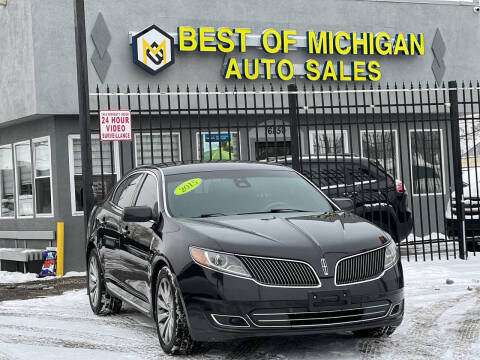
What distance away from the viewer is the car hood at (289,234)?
20.8 ft

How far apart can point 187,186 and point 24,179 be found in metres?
11.3

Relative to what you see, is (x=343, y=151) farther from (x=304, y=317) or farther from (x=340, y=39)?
(x=304, y=317)

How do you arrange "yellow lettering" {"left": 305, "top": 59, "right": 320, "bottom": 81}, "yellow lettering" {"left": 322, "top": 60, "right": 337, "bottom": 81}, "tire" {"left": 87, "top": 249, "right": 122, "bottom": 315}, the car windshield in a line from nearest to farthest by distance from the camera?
the car windshield → "tire" {"left": 87, "top": 249, "right": 122, "bottom": 315} → "yellow lettering" {"left": 305, "top": 59, "right": 320, "bottom": 81} → "yellow lettering" {"left": 322, "top": 60, "right": 337, "bottom": 81}

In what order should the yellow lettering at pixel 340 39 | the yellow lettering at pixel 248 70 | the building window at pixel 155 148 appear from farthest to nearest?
1. the yellow lettering at pixel 340 39
2. the yellow lettering at pixel 248 70
3. the building window at pixel 155 148

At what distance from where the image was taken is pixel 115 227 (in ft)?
27.7

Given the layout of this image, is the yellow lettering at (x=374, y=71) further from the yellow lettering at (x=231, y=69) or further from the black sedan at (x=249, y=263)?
the black sedan at (x=249, y=263)

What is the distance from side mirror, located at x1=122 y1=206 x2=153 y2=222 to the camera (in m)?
7.31

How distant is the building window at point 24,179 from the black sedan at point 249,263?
10.4 m

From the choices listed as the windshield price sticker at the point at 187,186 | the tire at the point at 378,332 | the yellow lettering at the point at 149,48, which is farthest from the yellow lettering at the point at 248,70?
the tire at the point at 378,332

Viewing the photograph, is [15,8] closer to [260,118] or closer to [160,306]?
[260,118]

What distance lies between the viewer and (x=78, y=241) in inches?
643

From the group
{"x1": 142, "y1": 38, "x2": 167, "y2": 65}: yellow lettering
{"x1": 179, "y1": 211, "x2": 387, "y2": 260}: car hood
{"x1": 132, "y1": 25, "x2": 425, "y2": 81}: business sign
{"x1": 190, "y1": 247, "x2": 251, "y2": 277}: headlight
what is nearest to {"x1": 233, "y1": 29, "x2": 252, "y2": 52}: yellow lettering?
{"x1": 132, "y1": 25, "x2": 425, "y2": 81}: business sign

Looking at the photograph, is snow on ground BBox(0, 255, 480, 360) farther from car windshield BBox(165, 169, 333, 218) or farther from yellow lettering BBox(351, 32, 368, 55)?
yellow lettering BBox(351, 32, 368, 55)

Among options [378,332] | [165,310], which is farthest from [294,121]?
[165,310]
